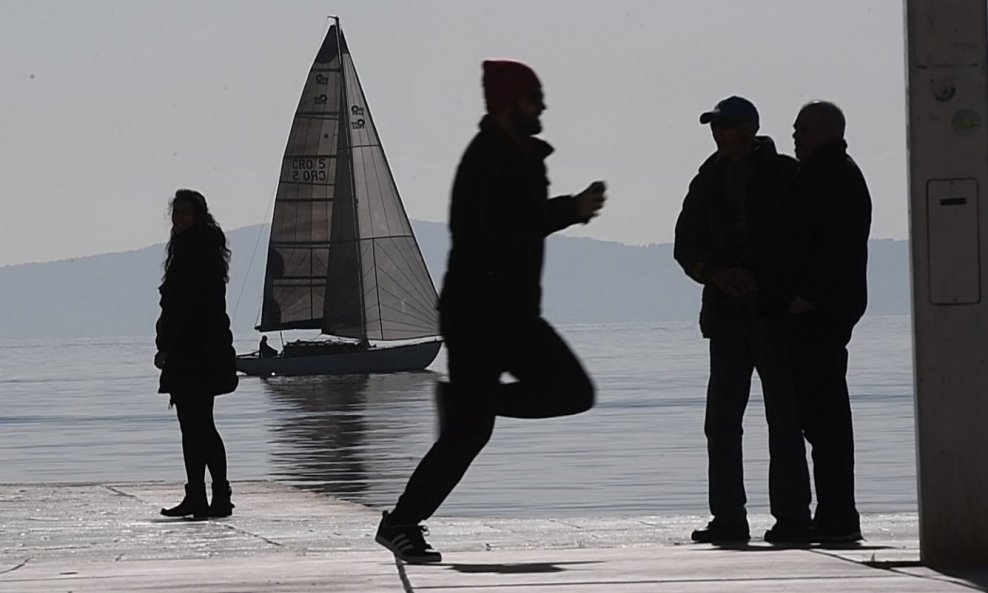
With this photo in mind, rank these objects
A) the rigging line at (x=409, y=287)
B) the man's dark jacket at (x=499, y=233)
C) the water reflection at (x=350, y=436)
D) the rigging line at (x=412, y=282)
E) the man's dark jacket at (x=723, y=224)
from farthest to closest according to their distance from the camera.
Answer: the rigging line at (x=409, y=287), the rigging line at (x=412, y=282), the water reflection at (x=350, y=436), the man's dark jacket at (x=723, y=224), the man's dark jacket at (x=499, y=233)

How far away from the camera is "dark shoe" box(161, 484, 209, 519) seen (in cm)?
979

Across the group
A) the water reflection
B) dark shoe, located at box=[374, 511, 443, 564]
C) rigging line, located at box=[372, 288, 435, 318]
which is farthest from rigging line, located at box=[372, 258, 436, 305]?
dark shoe, located at box=[374, 511, 443, 564]

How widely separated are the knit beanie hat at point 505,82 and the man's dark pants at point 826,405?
60.4 inches

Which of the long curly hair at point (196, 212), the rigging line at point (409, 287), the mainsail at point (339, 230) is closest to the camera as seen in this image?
the long curly hair at point (196, 212)

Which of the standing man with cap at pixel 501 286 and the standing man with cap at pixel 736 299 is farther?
the standing man with cap at pixel 736 299

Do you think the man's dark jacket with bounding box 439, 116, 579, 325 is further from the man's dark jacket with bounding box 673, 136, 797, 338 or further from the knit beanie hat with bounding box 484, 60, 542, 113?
the man's dark jacket with bounding box 673, 136, 797, 338

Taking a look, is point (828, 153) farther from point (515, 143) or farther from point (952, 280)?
point (952, 280)

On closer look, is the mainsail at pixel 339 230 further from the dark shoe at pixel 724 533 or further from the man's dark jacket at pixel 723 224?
the dark shoe at pixel 724 533

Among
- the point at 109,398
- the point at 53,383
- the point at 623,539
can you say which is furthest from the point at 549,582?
the point at 53,383

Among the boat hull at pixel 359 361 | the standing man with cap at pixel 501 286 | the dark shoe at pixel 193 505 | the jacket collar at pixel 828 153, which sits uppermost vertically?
the jacket collar at pixel 828 153

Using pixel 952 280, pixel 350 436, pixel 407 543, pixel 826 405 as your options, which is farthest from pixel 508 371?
pixel 350 436

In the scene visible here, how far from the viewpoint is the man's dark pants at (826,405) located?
7.04m

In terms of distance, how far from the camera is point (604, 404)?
124ft

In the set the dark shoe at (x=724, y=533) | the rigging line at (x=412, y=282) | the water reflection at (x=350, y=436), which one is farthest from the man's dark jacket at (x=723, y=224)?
the rigging line at (x=412, y=282)
